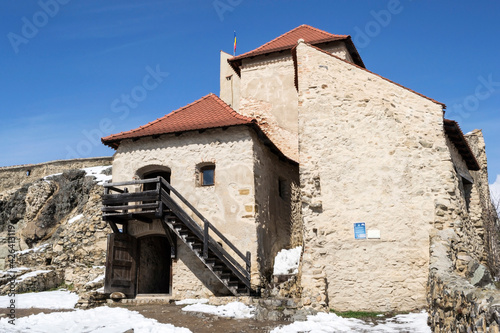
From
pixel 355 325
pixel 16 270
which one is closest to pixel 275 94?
pixel 355 325

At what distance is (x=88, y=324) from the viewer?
905cm

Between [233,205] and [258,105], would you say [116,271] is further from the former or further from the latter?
[258,105]

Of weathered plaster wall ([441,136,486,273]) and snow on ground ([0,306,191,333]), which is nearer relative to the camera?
snow on ground ([0,306,191,333])

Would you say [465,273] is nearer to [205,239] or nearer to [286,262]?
[286,262]

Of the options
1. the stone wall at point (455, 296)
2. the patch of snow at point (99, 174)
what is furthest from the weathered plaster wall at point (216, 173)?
the patch of snow at point (99, 174)

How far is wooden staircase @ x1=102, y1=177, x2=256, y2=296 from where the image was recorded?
12.4 m

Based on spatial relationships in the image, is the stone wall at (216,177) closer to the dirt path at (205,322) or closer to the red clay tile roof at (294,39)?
the dirt path at (205,322)

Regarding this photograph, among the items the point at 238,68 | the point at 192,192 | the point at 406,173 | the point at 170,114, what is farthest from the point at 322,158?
the point at 238,68

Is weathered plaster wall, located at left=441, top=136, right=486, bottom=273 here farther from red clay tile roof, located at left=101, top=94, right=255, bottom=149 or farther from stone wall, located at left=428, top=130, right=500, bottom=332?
red clay tile roof, located at left=101, top=94, right=255, bottom=149

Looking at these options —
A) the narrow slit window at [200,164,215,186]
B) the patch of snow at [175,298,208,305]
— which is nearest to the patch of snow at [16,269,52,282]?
the patch of snow at [175,298,208,305]

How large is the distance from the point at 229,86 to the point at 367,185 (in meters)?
17.0

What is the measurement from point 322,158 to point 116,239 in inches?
284

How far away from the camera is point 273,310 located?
32.7 feet

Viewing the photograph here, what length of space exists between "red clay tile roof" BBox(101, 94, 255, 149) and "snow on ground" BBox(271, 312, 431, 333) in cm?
676
